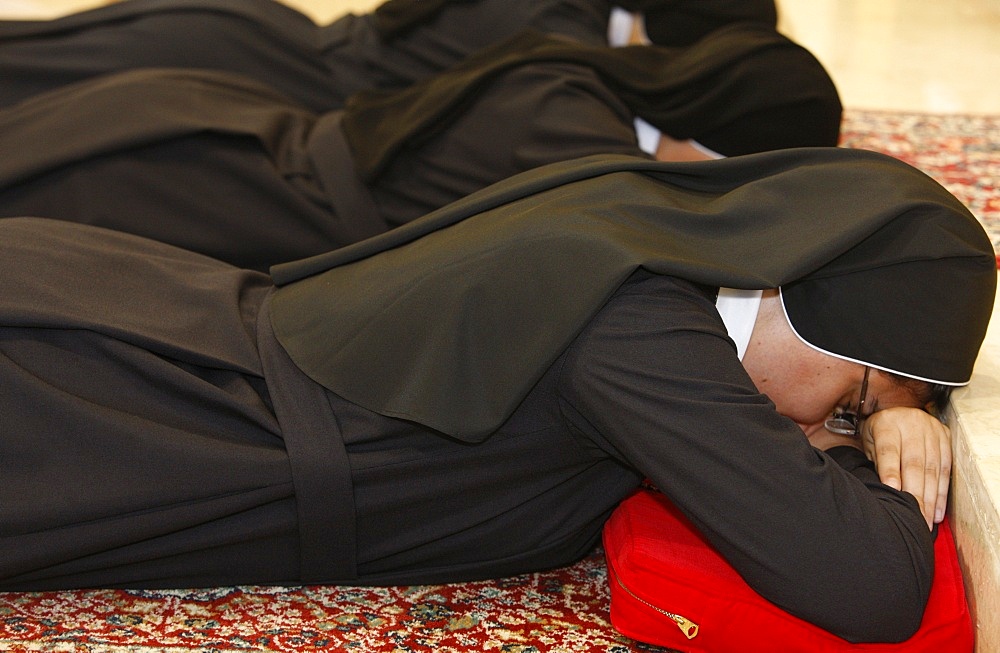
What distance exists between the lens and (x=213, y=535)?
147 cm

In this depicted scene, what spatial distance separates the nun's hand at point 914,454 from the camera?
1.47 m

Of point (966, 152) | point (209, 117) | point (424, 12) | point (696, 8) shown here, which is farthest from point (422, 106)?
point (966, 152)

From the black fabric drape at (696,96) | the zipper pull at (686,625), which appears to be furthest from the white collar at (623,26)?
the zipper pull at (686,625)

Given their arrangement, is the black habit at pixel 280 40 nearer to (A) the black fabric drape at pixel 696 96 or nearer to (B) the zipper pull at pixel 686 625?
(A) the black fabric drape at pixel 696 96

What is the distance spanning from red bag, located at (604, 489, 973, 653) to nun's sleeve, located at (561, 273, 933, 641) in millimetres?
65

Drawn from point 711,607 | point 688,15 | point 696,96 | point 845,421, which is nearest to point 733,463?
point 711,607

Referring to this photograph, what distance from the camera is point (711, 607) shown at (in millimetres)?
1401

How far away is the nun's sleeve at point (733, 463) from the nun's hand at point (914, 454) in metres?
0.16

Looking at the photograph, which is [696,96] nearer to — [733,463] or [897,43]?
[733,463]

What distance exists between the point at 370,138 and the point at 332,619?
3.67 feet

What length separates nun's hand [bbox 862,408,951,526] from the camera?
4.82ft

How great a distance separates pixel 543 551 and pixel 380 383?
372mm

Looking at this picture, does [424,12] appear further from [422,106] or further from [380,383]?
[380,383]

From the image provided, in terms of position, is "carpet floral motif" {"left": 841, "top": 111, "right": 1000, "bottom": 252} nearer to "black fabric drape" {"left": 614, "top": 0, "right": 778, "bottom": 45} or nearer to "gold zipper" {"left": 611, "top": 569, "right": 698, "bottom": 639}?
"black fabric drape" {"left": 614, "top": 0, "right": 778, "bottom": 45}
